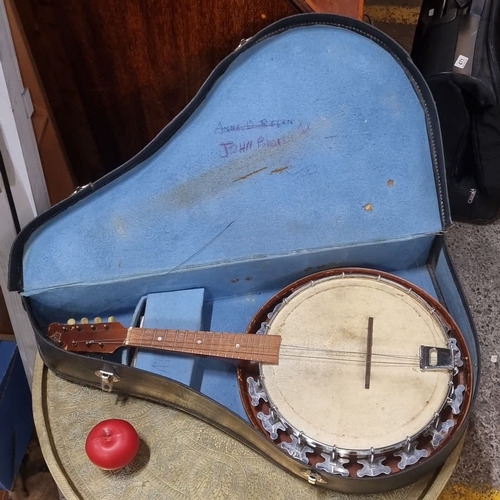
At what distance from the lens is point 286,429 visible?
818 mm

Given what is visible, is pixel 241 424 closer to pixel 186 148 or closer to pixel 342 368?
pixel 342 368

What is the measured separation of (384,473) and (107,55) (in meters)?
0.83

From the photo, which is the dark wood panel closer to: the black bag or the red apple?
the black bag

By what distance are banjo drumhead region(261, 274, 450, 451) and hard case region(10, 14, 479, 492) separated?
0.07 m

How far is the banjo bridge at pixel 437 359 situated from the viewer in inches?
32.8

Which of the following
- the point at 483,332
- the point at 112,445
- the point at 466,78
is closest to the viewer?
the point at 112,445

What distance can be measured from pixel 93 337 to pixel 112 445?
6.8 inches

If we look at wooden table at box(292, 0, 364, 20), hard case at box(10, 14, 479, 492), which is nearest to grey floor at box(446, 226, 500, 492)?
hard case at box(10, 14, 479, 492)

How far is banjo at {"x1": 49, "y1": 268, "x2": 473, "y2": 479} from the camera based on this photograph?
80 cm

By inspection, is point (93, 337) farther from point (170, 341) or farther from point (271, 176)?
point (271, 176)

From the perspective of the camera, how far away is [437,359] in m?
0.84

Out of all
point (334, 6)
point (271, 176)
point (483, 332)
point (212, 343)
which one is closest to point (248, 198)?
point (271, 176)

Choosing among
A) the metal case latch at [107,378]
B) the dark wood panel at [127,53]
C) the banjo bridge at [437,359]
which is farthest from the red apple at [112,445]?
the dark wood panel at [127,53]

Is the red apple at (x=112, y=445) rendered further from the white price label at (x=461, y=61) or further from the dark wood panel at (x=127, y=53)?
the white price label at (x=461, y=61)
